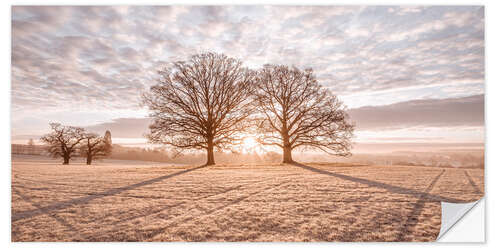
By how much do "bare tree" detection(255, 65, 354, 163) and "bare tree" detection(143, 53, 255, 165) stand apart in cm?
102

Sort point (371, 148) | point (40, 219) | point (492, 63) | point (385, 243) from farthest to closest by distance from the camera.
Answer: point (371, 148)
point (492, 63)
point (40, 219)
point (385, 243)

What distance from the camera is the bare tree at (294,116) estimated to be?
11.7 metres

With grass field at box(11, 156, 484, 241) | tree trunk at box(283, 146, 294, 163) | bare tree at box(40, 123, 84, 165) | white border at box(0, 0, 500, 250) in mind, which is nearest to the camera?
grass field at box(11, 156, 484, 241)

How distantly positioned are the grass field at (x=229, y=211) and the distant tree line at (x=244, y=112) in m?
5.60

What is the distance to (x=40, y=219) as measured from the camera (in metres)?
3.75

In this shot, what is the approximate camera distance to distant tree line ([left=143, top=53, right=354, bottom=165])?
11344 mm

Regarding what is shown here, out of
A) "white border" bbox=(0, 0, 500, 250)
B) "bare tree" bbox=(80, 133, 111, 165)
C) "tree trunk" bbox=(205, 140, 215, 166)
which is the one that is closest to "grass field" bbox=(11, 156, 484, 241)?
"white border" bbox=(0, 0, 500, 250)

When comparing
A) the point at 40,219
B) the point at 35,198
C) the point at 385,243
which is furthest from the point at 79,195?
the point at 385,243

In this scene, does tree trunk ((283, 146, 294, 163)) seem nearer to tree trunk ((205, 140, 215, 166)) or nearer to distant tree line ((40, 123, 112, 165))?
tree trunk ((205, 140, 215, 166))

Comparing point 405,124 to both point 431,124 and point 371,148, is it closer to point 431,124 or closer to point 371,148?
point 431,124

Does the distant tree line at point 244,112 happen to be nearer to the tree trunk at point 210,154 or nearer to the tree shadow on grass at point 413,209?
the tree trunk at point 210,154

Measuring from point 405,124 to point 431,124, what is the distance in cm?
62

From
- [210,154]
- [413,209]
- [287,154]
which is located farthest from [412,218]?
[210,154]

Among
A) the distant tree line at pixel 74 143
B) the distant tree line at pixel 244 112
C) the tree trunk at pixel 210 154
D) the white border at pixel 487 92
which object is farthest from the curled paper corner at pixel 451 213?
the tree trunk at pixel 210 154
